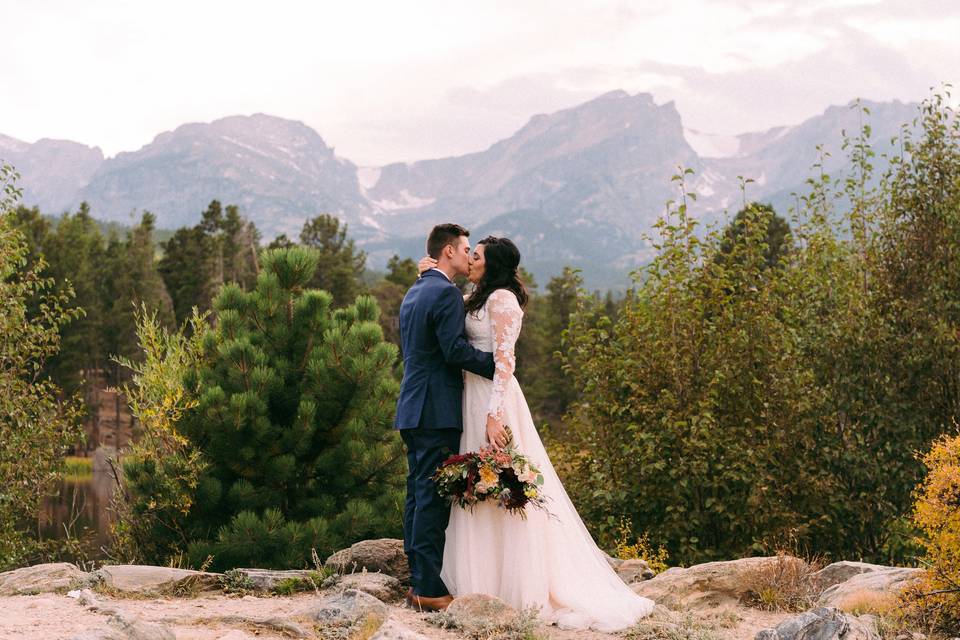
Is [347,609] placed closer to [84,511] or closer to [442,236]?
[442,236]

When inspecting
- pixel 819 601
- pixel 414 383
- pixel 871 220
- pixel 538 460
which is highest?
pixel 871 220

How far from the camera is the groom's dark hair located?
6.91m

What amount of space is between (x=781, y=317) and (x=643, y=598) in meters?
6.18

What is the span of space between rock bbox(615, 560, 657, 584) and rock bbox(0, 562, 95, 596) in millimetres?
4393

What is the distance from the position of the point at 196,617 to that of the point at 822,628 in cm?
396

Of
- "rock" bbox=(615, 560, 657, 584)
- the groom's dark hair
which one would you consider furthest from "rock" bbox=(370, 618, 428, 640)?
"rock" bbox=(615, 560, 657, 584)

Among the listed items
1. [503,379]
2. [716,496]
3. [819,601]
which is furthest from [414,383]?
[716,496]

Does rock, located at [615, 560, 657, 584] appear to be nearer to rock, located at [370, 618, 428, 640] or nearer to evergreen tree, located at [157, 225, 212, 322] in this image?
rock, located at [370, 618, 428, 640]

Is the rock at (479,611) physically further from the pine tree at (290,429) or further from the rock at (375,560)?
the pine tree at (290,429)

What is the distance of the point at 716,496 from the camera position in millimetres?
10352

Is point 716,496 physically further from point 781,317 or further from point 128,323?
point 128,323

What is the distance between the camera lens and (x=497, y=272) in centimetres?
686

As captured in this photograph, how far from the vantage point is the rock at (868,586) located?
6598 mm

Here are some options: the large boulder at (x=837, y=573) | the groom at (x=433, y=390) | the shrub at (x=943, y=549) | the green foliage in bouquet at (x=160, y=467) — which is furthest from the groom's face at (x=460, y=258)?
the green foliage in bouquet at (x=160, y=467)
